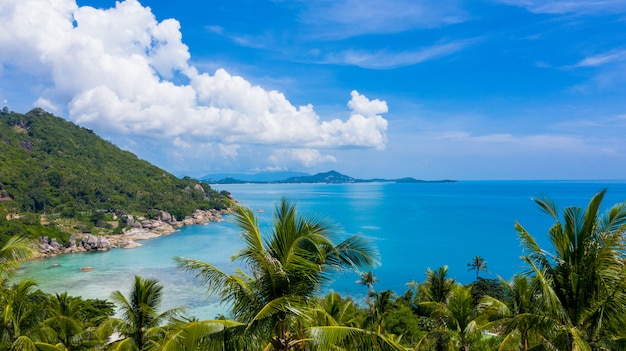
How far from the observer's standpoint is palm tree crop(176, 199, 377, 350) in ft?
17.1

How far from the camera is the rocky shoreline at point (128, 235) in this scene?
5719 centimetres

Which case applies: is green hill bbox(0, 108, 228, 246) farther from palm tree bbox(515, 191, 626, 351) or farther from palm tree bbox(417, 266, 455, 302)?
palm tree bbox(515, 191, 626, 351)

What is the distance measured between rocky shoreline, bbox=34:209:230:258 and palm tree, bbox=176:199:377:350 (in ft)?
174

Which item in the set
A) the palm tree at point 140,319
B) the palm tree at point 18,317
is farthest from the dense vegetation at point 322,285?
the palm tree at point 18,317

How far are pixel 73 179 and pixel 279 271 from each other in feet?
335

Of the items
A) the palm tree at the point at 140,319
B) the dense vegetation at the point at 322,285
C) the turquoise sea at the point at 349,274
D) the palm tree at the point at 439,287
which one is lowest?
the turquoise sea at the point at 349,274

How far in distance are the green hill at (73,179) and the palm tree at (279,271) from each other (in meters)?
59.1

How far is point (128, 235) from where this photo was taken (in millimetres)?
71000

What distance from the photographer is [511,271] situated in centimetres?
4941

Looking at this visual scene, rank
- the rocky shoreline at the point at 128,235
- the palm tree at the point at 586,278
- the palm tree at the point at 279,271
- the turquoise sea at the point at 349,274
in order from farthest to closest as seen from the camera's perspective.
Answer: the rocky shoreline at the point at 128,235
the turquoise sea at the point at 349,274
the palm tree at the point at 586,278
the palm tree at the point at 279,271

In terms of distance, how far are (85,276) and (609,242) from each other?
51.2m

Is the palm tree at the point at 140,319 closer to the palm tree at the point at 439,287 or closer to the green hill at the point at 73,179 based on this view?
the palm tree at the point at 439,287

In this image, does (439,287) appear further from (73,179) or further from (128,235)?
(73,179)

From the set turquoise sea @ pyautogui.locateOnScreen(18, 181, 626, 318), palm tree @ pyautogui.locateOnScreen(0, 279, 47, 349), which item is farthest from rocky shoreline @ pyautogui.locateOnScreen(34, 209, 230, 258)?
palm tree @ pyautogui.locateOnScreen(0, 279, 47, 349)
